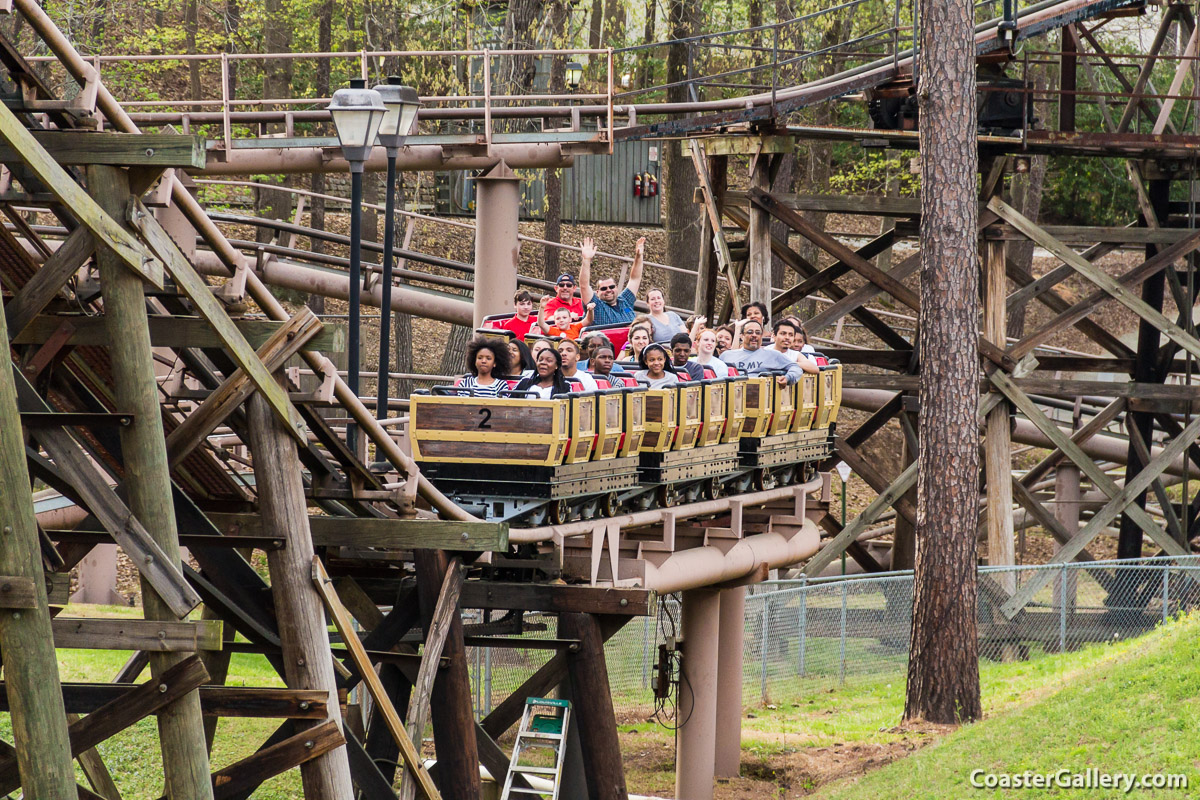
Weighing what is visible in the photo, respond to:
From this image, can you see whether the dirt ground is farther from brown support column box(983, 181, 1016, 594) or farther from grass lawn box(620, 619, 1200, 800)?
brown support column box(983, 181, 1016, 594)

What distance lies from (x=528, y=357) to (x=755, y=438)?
298cm

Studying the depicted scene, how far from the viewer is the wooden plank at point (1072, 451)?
18969mm

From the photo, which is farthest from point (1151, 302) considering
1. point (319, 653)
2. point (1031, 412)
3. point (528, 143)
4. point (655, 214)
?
point (655, 214)

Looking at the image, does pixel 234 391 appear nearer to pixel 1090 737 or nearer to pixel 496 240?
pixel 1090 737

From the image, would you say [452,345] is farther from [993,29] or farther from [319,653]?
[319,653]

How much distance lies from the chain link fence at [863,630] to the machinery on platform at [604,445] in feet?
14.1

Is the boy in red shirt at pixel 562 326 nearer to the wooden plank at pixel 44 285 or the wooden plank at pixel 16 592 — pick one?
the wooden plank at pixel 44 285

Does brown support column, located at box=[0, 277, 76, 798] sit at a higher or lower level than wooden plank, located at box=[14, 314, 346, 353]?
lower

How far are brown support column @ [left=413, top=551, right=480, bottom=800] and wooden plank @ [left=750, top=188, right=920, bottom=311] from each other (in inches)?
355

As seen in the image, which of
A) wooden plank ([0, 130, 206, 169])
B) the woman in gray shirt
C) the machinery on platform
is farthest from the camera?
the woman in gray shirt

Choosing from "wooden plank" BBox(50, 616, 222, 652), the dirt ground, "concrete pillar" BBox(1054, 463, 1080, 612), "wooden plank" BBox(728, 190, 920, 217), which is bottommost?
the dirt ground

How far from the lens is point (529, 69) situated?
24.4m

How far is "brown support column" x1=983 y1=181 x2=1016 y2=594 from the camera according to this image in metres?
19.2

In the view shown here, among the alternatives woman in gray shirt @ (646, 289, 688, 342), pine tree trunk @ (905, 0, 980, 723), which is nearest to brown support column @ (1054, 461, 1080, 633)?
pine tree trunk @ (905, 0, 980, 723)
